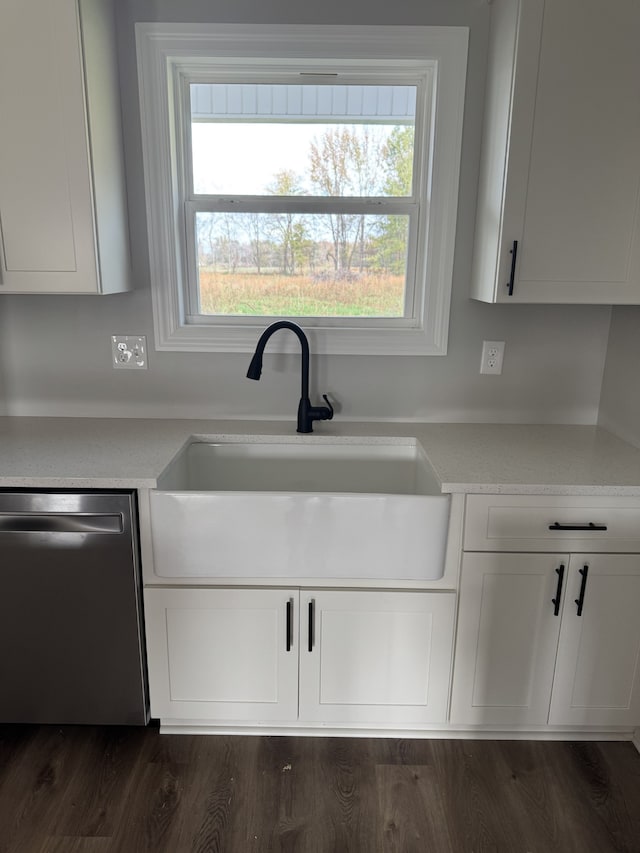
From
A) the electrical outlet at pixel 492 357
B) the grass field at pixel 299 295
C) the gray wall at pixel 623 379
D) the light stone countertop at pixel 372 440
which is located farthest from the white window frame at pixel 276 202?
the gray wall at pixel 623 379

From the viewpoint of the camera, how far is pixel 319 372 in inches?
86.2

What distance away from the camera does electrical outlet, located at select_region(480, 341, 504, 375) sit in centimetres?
215

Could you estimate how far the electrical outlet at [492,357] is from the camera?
2154mm

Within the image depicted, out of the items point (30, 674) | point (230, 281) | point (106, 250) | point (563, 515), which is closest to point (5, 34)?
point (106, 250)

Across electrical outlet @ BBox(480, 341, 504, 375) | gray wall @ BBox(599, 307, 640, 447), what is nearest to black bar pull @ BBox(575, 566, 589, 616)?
gray wall @ BBox(599, 307, 640, 447)

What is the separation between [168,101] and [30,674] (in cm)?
188

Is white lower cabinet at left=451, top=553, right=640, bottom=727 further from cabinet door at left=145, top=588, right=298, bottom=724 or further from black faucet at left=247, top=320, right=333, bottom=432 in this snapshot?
black faucet at left=247, top=320, right=333, bottom=432

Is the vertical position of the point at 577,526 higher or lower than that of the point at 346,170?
lower

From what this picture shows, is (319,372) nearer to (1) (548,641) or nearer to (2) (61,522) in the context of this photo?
(2) (61,522)

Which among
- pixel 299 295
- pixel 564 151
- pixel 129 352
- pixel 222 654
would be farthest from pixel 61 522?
pixel 564 151

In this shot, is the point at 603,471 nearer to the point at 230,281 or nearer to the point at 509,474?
the point at 509,474

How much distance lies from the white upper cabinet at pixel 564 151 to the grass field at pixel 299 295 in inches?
17.6

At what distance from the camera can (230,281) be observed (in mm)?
2172

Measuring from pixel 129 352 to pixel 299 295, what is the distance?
26.3 inches
